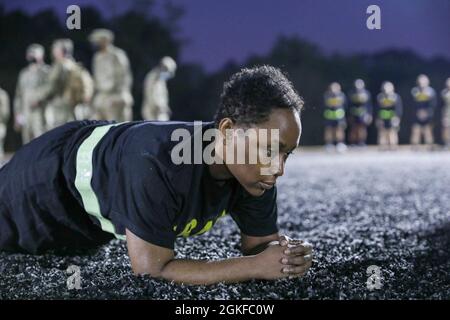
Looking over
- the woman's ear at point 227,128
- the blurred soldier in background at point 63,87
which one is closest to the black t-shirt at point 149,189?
the woman's ear at point 227,128

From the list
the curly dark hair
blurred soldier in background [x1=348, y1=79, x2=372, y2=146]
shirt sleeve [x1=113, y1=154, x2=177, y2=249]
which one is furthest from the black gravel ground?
blurred soldier in background [x1=348, y1=79, x2=372, y2=146]

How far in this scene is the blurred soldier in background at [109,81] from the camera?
6.99 metres

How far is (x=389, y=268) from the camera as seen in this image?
Result: 6.83 feet

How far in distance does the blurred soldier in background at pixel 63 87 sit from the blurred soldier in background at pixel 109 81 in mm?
354

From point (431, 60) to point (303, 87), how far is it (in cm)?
389

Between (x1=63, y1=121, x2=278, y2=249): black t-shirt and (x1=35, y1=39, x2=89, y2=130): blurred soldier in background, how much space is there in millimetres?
4627

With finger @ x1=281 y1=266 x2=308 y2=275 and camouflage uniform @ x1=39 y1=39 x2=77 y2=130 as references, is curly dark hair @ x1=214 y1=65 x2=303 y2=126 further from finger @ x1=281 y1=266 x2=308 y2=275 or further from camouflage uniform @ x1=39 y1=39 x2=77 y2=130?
camouflage uniform @ x1=39 y1=39 x2=77 y2=130

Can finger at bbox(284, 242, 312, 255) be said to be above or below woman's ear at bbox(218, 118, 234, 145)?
below

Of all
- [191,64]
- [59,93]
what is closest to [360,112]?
[191,64]

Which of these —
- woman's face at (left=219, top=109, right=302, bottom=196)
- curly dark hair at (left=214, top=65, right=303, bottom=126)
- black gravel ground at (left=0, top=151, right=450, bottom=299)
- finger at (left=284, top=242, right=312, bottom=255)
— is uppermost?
curly dark hair at (left=214, top=65, right=303, bottom=126)

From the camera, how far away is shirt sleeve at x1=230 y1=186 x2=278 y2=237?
78.8 inches

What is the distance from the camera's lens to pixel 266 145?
1589mm

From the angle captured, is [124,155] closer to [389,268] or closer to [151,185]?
[151,185]

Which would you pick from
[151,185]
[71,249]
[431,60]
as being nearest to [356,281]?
[151,185]
